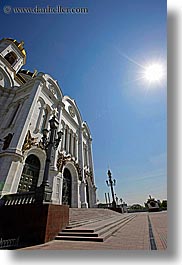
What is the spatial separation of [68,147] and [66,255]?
9062 mm

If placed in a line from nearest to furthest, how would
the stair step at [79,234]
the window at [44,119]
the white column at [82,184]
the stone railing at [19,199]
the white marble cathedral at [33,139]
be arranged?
the stair step at [79,234], the stone railing at [19,199], the white marble cathedral at [33,139], the window at [44,119], the white column at [82,184]

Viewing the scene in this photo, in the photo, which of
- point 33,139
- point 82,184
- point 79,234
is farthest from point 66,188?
point 79,234

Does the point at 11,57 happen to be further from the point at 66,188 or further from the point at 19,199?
the point at 19,199

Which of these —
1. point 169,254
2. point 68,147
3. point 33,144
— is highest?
point 68,147

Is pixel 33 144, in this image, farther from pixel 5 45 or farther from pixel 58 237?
pixel 5 45

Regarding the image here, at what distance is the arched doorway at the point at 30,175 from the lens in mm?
6722

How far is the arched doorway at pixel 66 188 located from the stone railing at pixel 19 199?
521 cm

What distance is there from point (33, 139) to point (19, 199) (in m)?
3.48

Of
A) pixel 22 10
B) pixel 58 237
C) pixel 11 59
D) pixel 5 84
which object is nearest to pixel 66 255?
pixel 58 237

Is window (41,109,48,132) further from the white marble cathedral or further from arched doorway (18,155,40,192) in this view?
arched doorway (18,155,40,192)

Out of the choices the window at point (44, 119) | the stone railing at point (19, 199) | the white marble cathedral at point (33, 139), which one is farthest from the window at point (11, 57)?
the stone railing at point (19, 199)

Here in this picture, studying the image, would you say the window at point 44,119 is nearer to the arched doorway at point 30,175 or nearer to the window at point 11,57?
the arched doorway at point 30,175

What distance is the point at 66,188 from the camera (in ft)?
32.8

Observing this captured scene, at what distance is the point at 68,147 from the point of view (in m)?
11.2
